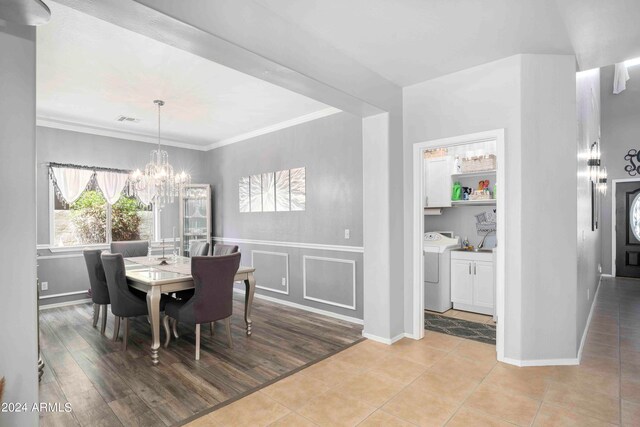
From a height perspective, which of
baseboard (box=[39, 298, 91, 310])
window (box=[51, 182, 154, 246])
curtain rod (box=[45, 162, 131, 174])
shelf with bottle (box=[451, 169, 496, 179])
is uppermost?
curtain rod (box=[45, 162, 131, 174])

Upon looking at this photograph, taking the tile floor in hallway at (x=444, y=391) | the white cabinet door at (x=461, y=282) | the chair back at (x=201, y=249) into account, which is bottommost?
the tile floor in hallway at (x=444, y=391)

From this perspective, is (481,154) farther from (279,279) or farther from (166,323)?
(166,323)

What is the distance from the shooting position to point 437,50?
2.91 metres

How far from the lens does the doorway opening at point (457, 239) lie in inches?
143

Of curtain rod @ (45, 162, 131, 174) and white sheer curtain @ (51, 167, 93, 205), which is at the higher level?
curtain rod @ (45, 162, 131, 174)

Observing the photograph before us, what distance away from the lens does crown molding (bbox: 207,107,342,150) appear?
178 inches

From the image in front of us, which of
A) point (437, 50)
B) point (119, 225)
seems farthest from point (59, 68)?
point (437, 50)

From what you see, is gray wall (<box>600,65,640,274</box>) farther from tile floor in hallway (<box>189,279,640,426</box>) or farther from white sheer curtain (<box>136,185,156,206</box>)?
white sheer curtain (<box>136,185,156,206</box>)

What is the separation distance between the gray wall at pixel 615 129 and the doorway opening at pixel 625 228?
0.27 ft

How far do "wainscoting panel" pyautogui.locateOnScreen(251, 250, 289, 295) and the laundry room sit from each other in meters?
2.01

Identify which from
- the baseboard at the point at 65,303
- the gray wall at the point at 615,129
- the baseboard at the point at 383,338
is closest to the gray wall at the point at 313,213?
the baseboard at the point at 383,338

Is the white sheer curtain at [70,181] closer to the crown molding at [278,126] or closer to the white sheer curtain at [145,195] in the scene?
the white sheer curtain at [145,195]

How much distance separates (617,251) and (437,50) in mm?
7064

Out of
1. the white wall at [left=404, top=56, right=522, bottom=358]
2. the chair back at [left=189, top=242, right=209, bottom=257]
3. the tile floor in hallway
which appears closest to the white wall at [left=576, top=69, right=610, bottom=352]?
the tile floor in hallway
